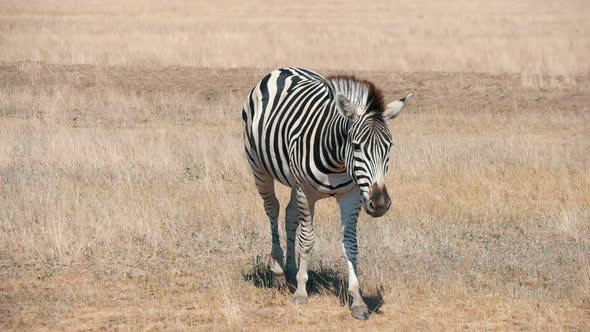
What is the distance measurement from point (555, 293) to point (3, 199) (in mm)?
6618

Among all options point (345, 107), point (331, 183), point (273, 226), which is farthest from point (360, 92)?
point (273, 226)

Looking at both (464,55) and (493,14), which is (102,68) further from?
(493,14)

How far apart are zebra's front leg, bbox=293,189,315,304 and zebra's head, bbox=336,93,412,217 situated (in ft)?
2.62

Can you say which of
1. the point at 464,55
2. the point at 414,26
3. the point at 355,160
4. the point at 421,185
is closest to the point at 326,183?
the point at 355,160

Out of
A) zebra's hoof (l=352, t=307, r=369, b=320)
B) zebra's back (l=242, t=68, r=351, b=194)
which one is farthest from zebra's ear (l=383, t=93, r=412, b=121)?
zebra's hoof (l=352, t=307, r=369, b=320)

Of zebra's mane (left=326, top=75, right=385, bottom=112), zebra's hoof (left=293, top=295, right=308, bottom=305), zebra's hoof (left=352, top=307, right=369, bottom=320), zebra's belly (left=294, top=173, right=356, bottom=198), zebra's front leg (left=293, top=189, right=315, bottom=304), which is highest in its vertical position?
zebra's mane (left=326, top=75, right=385, bottom=112)

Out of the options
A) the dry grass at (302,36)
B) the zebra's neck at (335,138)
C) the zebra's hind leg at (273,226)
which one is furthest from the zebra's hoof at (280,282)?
the dry grass at (302,36)

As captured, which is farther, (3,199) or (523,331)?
(3,199)

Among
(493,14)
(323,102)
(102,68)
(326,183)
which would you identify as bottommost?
(493,14)

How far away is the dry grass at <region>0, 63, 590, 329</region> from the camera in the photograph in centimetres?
722

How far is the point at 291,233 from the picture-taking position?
8109mm

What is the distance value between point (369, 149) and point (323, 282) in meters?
2.23

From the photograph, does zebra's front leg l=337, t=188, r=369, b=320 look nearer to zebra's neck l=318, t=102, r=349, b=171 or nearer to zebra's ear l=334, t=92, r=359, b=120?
zebra's neck l=318, t=102, r=349, b=171

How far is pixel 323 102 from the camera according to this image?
287 inches
